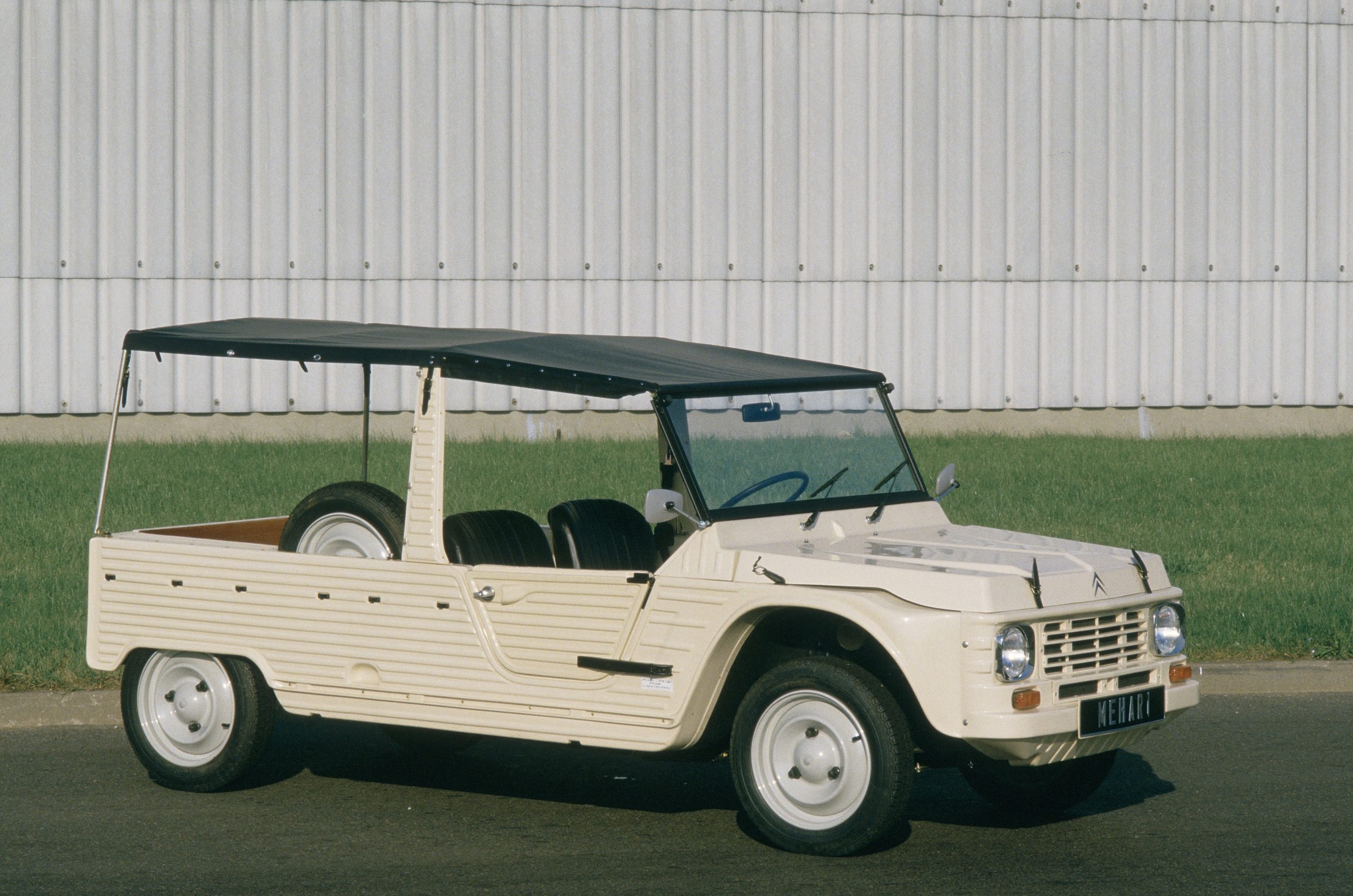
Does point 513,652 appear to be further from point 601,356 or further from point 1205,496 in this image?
point 1205,496

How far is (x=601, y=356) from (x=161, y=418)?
16197 mm

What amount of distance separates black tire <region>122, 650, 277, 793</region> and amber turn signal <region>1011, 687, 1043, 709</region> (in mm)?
3028

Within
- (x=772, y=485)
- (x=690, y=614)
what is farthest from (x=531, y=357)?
(x=690, y=614)

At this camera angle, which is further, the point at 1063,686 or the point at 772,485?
the point at 772,485

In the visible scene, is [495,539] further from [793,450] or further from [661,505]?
[793,450]

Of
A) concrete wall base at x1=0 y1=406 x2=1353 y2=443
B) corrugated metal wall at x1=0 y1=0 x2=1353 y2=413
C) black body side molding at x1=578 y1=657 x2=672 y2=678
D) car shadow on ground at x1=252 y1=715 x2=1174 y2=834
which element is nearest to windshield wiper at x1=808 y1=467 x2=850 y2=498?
black body side molding at x1=578 y1=657 x2=672 y2=678

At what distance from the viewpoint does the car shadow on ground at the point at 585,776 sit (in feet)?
21.4

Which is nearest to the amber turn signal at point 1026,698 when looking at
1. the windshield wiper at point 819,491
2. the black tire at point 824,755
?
the black tire at point 824,755

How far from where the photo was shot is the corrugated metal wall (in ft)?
69.1

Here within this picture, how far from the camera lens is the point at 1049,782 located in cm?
644

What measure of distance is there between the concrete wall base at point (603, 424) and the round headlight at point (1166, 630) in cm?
1258

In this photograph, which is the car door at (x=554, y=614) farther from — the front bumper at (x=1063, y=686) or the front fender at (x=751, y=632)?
the front bumper at (x=1063, y=686)

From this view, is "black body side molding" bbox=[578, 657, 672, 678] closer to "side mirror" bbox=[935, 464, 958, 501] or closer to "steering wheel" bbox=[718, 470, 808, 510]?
"steering wheel" bbox=[718, 470, 808, 510]

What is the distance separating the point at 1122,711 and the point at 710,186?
54.9ft
